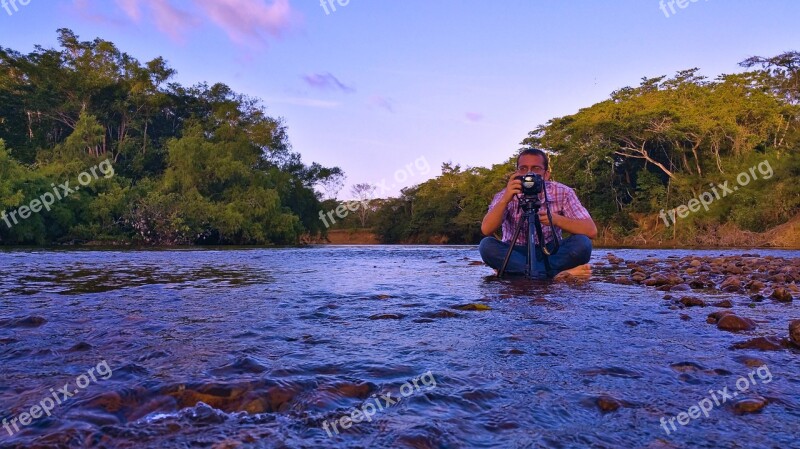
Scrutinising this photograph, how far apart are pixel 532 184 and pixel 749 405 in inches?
141

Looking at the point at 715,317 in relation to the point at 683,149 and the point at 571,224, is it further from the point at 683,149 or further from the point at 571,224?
the point at 683,149

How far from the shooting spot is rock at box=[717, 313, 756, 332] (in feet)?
9.33

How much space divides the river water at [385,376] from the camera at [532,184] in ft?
5.40

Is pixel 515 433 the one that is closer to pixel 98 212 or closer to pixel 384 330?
pixel 384 330

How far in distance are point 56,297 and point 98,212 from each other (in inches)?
1122

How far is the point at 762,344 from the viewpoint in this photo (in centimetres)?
236

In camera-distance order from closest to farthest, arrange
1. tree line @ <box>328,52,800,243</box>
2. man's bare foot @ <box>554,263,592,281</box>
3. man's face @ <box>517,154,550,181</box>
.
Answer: man's face @ <box>517,154,550,181</box>
man's bare foot @ <box>554,263,592,281</box>
tree line @ <box>328,52,800,243</box>

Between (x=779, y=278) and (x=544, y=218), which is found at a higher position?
(x=544, y=218)

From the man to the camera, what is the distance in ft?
0.17

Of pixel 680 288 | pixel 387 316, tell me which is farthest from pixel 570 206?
pixel 387 316

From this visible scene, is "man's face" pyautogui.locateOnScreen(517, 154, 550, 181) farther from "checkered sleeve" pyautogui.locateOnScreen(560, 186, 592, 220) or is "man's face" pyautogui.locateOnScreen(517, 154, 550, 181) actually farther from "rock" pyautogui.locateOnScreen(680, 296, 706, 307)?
"rock" pyautogui.locateOnScreen(680, 296, 706, 307)

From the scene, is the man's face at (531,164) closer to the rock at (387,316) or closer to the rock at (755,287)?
the rock at (755,287)

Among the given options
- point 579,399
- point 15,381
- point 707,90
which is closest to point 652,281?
point 579,399

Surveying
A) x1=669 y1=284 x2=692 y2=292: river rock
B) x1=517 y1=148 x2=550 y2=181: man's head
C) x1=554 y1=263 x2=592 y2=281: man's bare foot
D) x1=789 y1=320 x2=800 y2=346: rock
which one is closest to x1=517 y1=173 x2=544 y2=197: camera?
x1=517 y1=148 x2=550 y2=181: man's head
